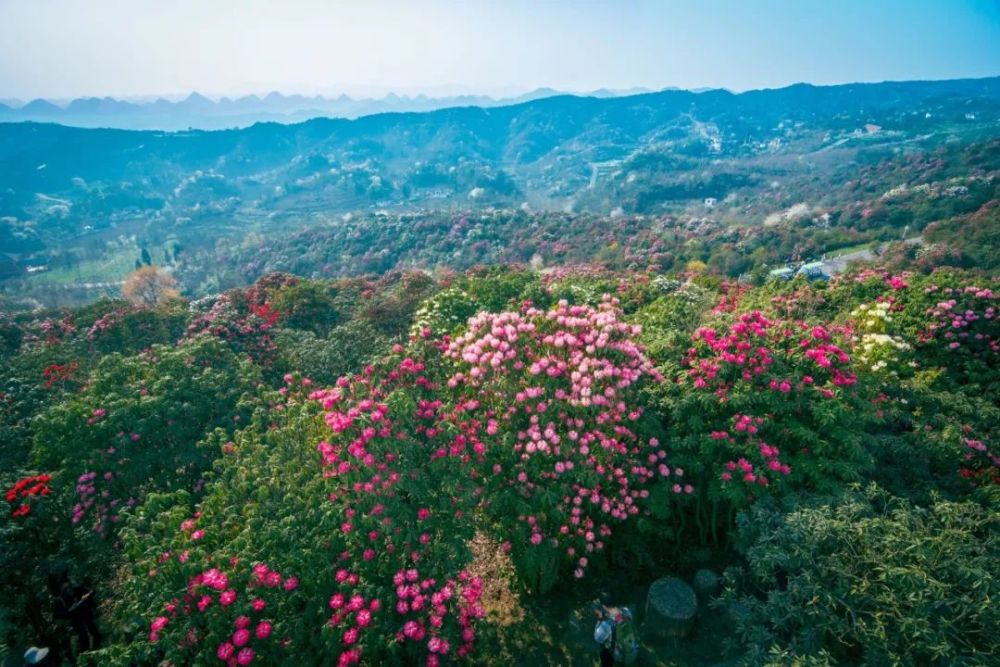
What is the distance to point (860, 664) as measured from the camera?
185 inches

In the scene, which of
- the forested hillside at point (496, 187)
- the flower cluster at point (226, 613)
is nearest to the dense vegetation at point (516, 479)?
the flower cluster at point (226, 613)

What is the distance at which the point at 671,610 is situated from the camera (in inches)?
258

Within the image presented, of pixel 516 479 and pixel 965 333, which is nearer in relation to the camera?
pixel 516 479

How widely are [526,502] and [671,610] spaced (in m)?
2.59

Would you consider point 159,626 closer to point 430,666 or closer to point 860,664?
point 430,666

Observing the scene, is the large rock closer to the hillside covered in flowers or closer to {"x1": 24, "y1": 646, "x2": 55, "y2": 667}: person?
the hillside covered in flowers

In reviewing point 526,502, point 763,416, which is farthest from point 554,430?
point 763,416

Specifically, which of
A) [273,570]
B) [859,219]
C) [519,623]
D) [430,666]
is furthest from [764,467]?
[859,219]

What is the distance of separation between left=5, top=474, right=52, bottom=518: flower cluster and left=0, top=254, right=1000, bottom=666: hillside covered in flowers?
5cm

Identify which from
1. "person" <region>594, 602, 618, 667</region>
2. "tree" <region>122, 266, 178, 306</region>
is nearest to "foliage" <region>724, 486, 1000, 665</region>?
"person" <region>594, 602, 618, 667</region>

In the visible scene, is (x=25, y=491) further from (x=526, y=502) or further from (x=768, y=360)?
(x=768, y=360)

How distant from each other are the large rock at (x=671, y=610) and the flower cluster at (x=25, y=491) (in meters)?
9.73

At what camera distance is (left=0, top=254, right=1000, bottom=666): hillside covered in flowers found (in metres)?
5.01

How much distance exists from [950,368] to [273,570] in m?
13.4
